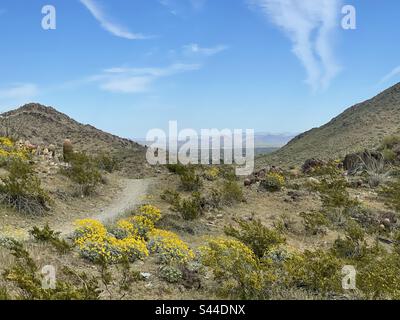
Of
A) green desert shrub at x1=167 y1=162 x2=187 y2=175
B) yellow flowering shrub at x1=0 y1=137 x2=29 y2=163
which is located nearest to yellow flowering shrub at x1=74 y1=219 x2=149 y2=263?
yellow flowering shrub at x1=0 y1=137 x2=29 y2=163

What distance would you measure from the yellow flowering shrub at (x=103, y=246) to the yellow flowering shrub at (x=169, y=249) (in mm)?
239

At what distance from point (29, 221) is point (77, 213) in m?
1.71

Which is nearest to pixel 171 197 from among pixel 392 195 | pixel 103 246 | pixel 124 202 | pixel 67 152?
pixel 124 202

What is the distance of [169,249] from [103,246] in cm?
122

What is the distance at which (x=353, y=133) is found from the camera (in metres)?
41.5

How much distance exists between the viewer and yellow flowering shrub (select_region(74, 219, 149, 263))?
6.82 m

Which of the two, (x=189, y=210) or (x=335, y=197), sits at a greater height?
(x=335, y=197)

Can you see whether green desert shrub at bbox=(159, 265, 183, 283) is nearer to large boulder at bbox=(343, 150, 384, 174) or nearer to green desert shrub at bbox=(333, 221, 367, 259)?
green desert shrub at bbox=(333, 221, 367, 259)

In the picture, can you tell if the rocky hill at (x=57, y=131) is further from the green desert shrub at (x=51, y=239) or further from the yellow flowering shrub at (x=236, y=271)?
the yellow flowering shrub at (x=236, y=271)

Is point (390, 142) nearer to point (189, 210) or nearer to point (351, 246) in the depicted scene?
point (351, 246)

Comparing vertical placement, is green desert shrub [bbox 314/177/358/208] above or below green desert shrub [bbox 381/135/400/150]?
below

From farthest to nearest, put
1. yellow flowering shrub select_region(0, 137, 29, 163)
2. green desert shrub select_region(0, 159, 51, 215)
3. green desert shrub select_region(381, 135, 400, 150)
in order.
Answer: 1. green desert shrub select_region(381, 135, 400, 150)
2. yellow flowering shrub select_region(0, 137, 29, 163)
3. green desert shrub select_region(0, 159, 51, 215)

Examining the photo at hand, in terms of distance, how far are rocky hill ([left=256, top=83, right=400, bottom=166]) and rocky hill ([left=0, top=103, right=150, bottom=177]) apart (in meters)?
14.7
